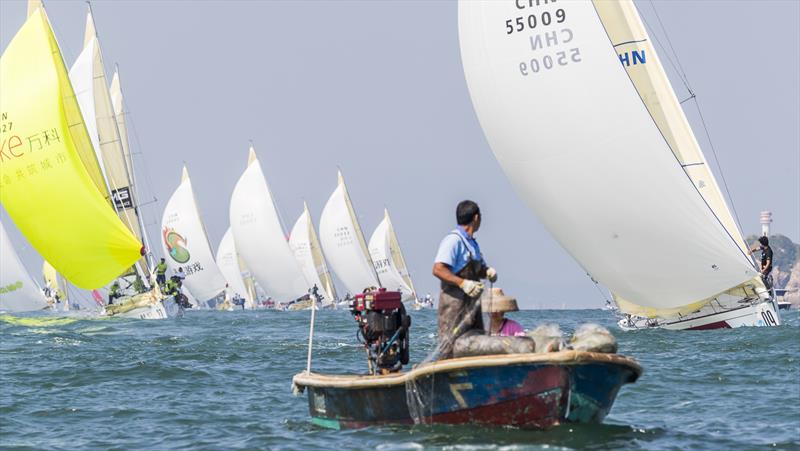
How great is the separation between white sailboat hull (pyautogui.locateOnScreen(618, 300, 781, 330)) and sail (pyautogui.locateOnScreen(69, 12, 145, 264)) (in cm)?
2808

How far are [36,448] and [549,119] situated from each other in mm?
13833

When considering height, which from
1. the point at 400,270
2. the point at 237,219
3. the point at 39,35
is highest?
the point at 39,35

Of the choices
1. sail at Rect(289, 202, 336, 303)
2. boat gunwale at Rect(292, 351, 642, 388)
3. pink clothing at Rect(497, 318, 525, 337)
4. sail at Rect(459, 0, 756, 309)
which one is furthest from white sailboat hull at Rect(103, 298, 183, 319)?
sail at Rect(289, 202, 336, 303)

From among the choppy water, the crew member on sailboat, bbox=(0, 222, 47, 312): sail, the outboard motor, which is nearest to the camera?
the choppy water

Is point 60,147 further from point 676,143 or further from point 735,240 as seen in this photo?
point 735,240

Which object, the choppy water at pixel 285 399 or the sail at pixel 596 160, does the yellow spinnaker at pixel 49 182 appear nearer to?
the choppy water at pixel 285 399

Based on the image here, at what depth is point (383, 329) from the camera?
44.8 ft

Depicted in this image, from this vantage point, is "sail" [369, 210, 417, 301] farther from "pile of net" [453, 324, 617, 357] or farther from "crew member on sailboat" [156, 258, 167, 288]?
"pile of net" [453, 324, 617, 357]

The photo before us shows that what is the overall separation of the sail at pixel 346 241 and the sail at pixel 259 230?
4171 mm

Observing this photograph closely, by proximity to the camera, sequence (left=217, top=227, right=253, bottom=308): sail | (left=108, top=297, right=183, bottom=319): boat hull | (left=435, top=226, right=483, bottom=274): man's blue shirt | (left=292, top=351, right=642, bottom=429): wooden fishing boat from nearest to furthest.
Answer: (left=292, top=351, right=642, bottom=429): wooden fishing boat → (left=435, top=226, right=483, bottom=274): man's blue shirt → (left=108, top=297, right=183, bottom=319): boat hull → (left=217, top=227, right=253, bottom=308): sail

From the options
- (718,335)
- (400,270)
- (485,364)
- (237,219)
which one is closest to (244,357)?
(718,335)

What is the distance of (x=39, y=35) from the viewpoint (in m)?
42.6

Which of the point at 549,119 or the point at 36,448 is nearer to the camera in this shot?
the point at 36,448

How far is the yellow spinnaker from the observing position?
39.6 m
